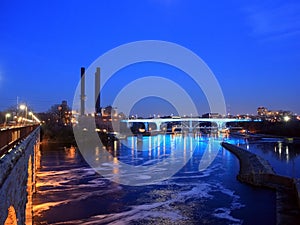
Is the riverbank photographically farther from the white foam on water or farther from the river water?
the white foam on water

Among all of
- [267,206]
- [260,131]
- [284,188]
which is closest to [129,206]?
[267,206]

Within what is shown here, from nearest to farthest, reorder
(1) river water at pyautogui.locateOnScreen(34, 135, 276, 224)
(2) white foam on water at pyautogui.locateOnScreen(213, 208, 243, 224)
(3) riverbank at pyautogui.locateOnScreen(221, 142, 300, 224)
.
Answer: (3) riverbank at pyautogui.locateOnScreen(221, 142, 300, 224)
(2) white foam on water at pyautogui.locateOnScreen(213, 208, 243, 224)
(1) river water at pyautogui.locateOnScreen(34, 135, 276, 224)

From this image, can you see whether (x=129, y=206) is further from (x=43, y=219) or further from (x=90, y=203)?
(x=43, y=219)

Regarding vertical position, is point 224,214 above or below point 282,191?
below

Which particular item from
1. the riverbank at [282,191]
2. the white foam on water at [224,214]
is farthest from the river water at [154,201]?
the riverbank at [282,191]

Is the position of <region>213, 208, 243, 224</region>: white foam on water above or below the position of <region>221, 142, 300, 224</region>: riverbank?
below

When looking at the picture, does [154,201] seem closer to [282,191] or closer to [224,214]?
[224,214]

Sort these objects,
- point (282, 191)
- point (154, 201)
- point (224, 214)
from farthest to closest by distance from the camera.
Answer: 1. point (282, 191)
2. point (154, 201)
3. point (224, 214)

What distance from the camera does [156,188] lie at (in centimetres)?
2238

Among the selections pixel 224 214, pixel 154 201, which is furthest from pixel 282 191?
pixel 154 201

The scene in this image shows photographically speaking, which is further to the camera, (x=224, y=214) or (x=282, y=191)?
(x=282, y=191)

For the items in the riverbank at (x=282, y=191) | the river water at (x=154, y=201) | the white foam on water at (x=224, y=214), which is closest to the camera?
the riverbank at (x=282, y=191)

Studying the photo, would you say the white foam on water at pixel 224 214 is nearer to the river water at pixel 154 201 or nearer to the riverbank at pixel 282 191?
the river water at pixel 154 201

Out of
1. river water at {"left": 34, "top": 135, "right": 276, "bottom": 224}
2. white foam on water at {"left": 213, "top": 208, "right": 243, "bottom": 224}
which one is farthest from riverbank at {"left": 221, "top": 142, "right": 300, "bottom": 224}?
white foam on water at {"left": 213, "top": 208, "right": 243, "bottom": 224}
